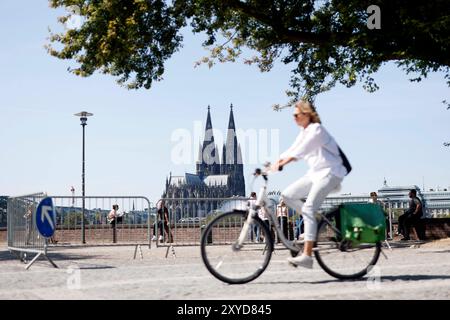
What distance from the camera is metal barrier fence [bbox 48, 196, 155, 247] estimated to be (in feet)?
49.0

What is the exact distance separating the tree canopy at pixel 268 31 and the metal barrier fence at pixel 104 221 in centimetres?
468

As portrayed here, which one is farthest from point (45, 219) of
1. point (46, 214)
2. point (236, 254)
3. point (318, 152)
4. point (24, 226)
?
point (318, 152)

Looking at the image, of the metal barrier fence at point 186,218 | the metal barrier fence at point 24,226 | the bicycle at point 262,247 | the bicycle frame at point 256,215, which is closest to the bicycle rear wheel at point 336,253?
the bicycle at point 262,247

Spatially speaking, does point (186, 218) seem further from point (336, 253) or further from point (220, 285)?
point (220, 285)

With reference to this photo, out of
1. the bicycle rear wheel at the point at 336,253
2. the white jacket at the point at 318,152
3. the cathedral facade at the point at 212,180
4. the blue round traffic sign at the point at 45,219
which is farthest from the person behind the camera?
the cathedral facade at the point at 212,180

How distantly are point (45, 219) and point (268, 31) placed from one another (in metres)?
11.0

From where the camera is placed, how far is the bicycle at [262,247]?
6.75m

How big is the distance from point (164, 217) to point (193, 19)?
25.4 ft

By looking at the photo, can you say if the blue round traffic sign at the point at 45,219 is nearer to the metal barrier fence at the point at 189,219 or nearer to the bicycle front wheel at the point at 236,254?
the bicycle front wheel at the point at 236,254

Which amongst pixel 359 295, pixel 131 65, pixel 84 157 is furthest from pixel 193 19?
pixel 359 295

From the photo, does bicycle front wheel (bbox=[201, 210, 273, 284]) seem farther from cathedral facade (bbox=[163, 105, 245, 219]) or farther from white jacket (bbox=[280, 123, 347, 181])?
cathedral facade (bbox=[163, 105, 245, 219])

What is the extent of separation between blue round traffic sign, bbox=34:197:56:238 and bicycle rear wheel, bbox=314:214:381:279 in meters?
5.01

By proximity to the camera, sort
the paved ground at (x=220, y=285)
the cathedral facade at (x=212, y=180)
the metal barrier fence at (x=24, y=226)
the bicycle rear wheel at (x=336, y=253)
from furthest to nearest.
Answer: the cathedral facade at (x=212, y=180)
the metal barrier fence at (x=24, y=226)
the bicycle rear wheel at (x=336, y=253)
the paved ground at (x=220, y=285)

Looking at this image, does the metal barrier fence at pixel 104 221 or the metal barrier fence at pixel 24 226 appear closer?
the metal barrier fence at pixel 24 226
